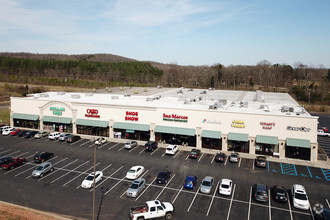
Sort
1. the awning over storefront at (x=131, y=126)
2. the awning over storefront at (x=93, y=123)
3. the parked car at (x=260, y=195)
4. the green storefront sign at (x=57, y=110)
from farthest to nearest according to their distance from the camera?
the green storefront sign at (x=57, y=110) → the awning over storefront at (x=93, y=123) → the awning over storefront at (x=131, y=126) → the parked car at (x=260, y=195)

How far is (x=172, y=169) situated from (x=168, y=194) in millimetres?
Result: 7115

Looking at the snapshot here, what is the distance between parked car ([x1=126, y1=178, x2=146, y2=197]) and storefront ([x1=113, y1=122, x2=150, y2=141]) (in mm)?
16788

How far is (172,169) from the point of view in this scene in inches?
1454

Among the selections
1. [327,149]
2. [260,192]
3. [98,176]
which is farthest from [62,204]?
[327,149]

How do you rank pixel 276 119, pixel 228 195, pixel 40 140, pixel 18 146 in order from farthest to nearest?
1. pixel 40 140
2. pixel 18 146
3. pixel 276 119
4. pixel 228 195

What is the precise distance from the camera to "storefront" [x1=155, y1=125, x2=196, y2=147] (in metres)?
44.8

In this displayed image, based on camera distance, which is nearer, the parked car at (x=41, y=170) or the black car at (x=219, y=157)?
the parked car at (x=41, y=170)

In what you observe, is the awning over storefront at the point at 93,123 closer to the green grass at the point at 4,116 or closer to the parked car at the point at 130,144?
the parked car at the point at 130,144

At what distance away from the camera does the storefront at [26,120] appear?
54.5 metres

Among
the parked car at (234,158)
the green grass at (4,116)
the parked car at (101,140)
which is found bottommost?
the parked car at (234,158)

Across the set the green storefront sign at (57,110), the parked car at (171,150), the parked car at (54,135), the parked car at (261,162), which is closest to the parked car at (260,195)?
the parked car at (261,162)

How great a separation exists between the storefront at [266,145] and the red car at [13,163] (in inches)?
1394

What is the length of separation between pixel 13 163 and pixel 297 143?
41.3 m

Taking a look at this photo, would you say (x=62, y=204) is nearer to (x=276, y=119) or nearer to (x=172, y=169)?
(x=172, y=169)
